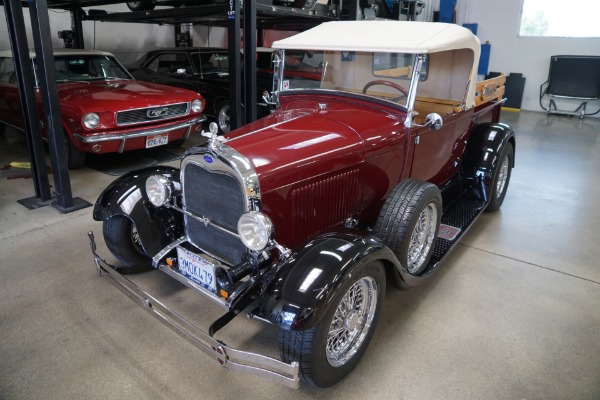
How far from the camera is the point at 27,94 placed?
4332 mm

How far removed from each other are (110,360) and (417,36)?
2.99 meters

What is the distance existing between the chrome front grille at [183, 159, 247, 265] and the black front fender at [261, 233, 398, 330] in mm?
456

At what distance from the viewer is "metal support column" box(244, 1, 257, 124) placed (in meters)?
4.89

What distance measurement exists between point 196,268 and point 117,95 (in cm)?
420

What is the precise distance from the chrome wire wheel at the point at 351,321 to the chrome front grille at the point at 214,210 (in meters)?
0.66

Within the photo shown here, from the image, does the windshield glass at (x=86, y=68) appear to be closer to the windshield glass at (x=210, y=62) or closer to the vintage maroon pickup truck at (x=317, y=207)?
the windshield glass at (x=210, y=62)

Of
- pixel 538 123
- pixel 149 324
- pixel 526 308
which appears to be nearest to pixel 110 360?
pixel 149 324

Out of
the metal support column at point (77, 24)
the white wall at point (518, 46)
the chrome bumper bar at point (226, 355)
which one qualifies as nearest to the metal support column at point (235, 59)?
the chrome bumper bar at point (226, 355)

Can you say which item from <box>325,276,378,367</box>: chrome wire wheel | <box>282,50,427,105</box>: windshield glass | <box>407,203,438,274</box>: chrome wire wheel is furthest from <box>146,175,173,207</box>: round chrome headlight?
<box>407,203,438,274</box>: chrome wire wheel

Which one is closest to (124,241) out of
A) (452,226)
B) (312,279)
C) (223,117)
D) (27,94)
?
(312,279)

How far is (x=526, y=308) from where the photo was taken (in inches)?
119

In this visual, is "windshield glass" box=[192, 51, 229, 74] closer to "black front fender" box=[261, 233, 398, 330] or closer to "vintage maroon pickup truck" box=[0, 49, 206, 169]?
"vintage maroon pickup truck" box=[0, 49, 206, 169]

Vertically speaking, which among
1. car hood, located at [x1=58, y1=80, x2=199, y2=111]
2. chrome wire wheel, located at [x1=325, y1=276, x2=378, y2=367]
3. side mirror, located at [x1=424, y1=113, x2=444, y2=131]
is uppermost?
side mirror, located at [x1=424, y1=113, x2=444, y2=131]

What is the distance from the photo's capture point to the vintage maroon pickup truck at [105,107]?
5.28 meters
